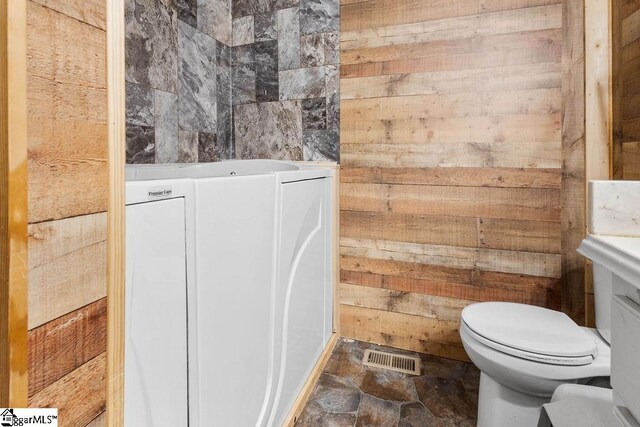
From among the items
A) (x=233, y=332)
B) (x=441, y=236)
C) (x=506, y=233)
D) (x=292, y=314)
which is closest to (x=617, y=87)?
(x=506, y=233)

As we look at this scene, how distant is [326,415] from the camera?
1.56m

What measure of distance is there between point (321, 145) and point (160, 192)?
157 centimetres

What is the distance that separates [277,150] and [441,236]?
3.64 feet

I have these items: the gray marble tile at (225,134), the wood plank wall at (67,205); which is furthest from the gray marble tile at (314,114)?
the wood plank wall at (67,205)

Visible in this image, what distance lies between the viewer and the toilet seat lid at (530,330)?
3.96 ft

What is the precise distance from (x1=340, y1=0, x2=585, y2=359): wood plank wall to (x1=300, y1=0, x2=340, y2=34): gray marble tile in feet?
0.17

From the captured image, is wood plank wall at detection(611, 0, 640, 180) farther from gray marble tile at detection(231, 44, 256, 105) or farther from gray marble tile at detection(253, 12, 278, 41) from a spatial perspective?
gray marble tile at detection(231, 44, 256, 105)

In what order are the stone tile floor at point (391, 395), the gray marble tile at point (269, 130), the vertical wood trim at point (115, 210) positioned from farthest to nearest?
1. the gray marble tile at point (269, 130)
2. the stone tile floor at point (391, 395)
3. the vertical wood trim at point (115, 210)

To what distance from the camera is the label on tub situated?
2.35ft

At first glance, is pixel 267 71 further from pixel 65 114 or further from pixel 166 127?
pixel 65 114

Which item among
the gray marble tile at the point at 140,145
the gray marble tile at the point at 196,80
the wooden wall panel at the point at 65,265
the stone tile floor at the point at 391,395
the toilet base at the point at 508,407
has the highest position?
the gray marble tile at the point at 196,80

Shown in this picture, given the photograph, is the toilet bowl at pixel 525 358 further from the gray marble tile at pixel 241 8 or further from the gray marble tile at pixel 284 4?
the gray marble tile at pixel 241 8

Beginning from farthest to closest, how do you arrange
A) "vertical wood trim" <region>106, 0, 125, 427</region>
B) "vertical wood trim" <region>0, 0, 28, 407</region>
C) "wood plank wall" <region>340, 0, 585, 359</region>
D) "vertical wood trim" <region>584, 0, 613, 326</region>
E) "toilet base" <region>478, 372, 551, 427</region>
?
"wood plank wall" <region>340, 0, 585, 359</region>, "vertical wood trim" <region>584, 0, 613, 326</region>, "toilet base" <region>478, 372, 551, 427</region>, "vertical wood trim" <region>106, 0, 125, 427</region>, "vertical wood trim" <region>0, 0, 28, 407</region>

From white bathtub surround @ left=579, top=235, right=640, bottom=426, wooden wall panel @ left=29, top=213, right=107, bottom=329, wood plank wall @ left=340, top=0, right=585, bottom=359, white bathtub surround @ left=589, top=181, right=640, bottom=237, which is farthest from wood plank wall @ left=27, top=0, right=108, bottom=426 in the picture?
wood plank wall @ left=340, top=0, right=585, bottom=359
